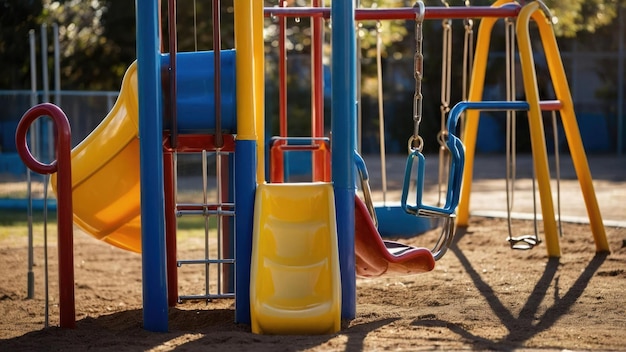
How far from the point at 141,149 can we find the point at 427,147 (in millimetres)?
22016

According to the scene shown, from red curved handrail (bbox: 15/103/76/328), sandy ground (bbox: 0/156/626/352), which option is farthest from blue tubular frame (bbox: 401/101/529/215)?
red curved handrail (bbox: 15/103/76/328)

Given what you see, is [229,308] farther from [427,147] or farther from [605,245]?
[427,147]

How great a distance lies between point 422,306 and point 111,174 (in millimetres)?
2058

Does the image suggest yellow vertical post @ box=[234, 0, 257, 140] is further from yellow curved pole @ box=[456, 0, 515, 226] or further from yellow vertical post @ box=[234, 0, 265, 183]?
yellow curved pole @ box=[456, 0, 515, 226]

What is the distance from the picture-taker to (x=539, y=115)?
7242mm

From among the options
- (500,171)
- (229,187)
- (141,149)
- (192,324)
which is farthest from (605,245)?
(500,171)

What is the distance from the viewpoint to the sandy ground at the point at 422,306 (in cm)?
430

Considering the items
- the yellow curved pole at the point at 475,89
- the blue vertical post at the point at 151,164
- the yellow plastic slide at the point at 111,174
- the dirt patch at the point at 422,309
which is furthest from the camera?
the yellow curved pole at the point at 475,89

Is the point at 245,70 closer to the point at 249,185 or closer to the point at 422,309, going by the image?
the point at 249,185

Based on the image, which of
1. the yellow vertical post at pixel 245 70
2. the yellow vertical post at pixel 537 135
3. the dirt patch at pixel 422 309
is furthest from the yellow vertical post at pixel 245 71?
the yellow vertical post at pixel 537 135

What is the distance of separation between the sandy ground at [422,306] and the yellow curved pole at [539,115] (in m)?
0.24

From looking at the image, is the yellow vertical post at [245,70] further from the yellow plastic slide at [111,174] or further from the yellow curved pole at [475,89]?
the yellow curved pole at [475,89]

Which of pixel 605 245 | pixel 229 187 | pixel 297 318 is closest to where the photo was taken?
pixel 297 318

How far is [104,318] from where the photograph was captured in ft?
17.9
